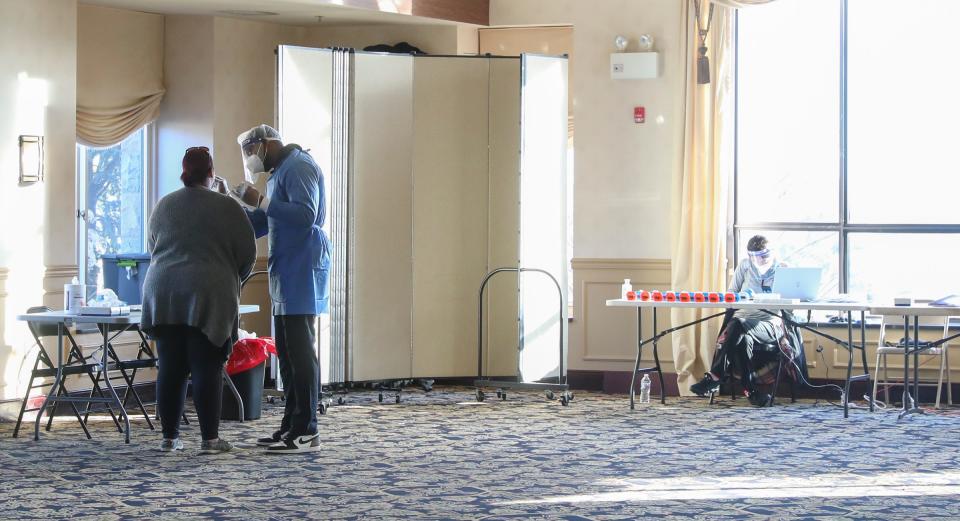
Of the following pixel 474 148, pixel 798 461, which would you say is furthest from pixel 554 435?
pixel 474 148

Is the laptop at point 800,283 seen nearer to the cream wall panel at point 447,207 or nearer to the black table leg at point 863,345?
the black table leg at point 863,345

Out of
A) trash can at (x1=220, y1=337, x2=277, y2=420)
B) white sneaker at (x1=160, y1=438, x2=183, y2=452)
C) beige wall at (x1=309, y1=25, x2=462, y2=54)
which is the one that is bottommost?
white sneaker at (x1=160, y1=438, x2=183, y2=452)

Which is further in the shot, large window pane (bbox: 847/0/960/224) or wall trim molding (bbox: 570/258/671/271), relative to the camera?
wall trim molding (bbox: 570/258/671/271)

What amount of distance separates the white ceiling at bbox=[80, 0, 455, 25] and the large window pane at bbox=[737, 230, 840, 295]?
2884mm

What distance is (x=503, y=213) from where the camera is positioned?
8.81 m

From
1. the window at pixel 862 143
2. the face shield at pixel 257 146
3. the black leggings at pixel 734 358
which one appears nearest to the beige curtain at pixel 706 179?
the window at pixel 862 143

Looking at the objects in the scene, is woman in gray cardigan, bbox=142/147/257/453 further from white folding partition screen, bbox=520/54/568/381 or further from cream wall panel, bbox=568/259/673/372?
cream wall panel, bbox=568/259/673/372

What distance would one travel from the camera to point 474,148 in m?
8.80

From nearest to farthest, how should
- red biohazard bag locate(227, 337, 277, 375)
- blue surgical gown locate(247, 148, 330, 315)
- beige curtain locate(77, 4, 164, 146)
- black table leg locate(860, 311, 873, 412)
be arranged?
blue surgical gown locate(247, 148, 330, 315) < red biohazard bag locate(227, 337, 277, 375) < black table leg locate(860, 311, 873, 412) < beige curtain locate(77, 4, 164, 146)

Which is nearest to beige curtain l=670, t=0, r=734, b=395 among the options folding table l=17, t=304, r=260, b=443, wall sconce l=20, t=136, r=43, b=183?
folding table l=17, t=304, r=260, b=443

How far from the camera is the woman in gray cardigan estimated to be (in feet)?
18.7

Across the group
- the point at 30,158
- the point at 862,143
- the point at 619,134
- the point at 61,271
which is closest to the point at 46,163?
the point at 30,158

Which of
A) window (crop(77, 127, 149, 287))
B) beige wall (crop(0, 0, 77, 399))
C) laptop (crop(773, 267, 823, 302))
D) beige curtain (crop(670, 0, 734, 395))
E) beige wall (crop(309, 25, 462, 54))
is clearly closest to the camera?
beige wall (crop(0, 0, 77, 399))

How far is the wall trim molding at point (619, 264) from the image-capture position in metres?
9.02
